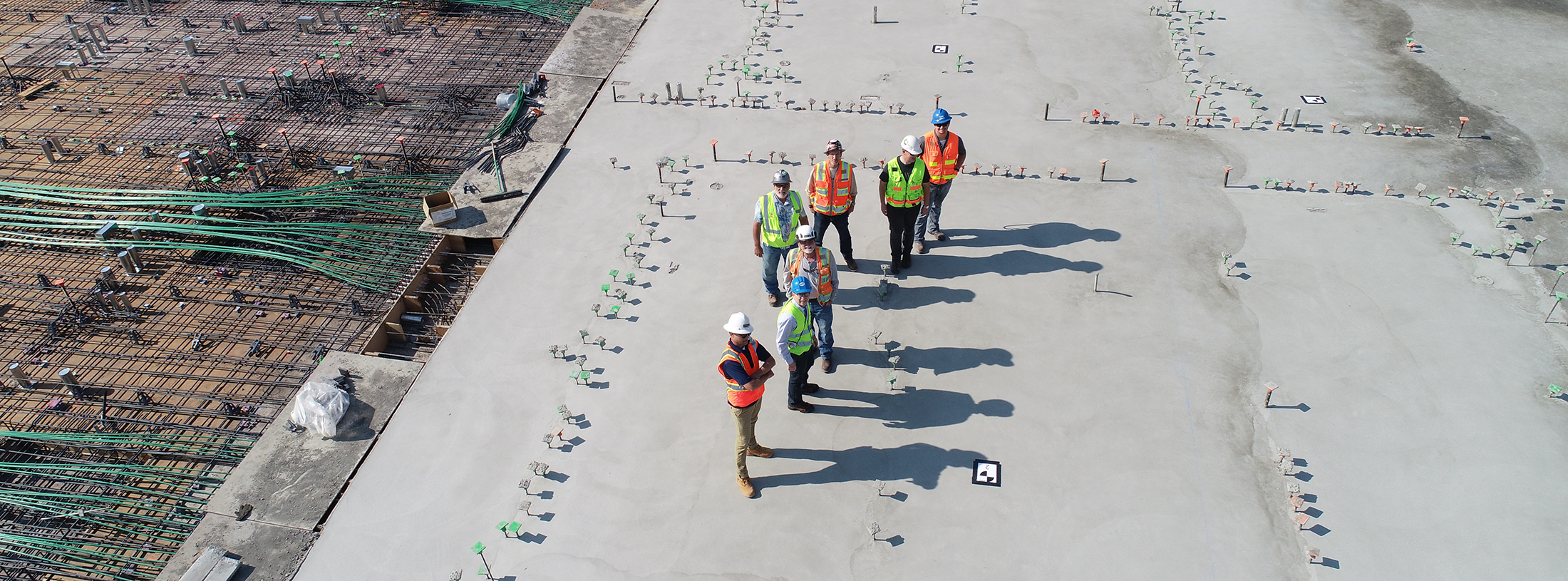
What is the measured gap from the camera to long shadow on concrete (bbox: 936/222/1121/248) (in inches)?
393

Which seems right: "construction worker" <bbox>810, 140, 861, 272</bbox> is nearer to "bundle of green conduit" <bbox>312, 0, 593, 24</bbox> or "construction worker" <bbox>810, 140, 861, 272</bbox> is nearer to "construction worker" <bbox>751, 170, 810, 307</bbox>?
"construction worker" <bbox>751, 170, 810, 307</bbox>

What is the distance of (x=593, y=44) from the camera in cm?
1409

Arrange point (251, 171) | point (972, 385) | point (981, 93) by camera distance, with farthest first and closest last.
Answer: point (981, 93) → point (251, 171) → point (972, 385)

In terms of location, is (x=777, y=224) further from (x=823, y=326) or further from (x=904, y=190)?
(x=904, y=190)

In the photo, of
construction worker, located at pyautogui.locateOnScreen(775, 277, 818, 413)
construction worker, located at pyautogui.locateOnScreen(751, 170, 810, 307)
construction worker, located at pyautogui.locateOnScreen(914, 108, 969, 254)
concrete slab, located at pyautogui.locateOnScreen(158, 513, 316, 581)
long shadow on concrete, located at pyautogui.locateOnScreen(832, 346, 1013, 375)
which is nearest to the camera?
concrete slab, located at pyautogui.locateOnScreen(158, 513, 316, 581)

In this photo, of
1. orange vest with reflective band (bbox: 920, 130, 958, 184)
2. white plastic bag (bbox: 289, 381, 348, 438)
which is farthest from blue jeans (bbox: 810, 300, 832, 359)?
white plastic bag (bbox: 289, 381, 348, 438)

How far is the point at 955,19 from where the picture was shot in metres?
14.6

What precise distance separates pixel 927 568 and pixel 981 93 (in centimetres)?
793

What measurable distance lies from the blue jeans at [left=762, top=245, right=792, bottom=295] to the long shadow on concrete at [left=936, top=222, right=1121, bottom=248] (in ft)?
7.13

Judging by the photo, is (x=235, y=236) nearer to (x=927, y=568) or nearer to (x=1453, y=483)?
(x=927, y=568)

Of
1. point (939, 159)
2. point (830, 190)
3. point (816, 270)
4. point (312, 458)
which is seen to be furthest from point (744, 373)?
point (312, 458)

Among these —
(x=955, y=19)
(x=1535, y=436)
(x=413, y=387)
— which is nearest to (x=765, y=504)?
(x=413, y=387)

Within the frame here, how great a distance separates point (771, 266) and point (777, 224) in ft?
1.90

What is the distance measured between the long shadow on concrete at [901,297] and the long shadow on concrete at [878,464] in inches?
75.5
